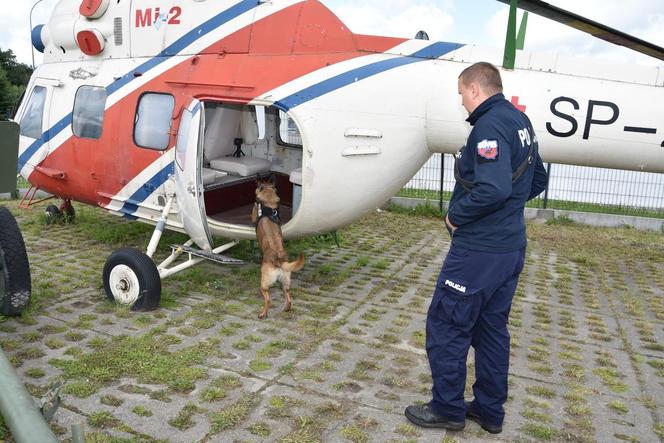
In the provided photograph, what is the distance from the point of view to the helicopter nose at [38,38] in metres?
6.95

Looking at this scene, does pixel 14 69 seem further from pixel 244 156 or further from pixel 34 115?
pixel 244 156

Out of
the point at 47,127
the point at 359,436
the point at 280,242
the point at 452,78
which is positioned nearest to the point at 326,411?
the point at 359,436

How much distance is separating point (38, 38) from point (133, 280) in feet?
13.1

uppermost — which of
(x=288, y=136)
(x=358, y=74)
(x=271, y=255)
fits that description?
(x=358, y=74)

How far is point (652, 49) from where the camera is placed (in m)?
4.77

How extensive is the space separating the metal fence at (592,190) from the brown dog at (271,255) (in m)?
6.20

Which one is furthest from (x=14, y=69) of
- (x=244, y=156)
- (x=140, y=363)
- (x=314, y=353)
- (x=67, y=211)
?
(x=314, y=353)

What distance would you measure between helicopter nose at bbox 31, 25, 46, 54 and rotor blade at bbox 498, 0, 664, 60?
18.9 feet

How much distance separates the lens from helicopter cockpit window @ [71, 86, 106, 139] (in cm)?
603

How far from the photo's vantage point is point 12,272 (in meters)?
4.72

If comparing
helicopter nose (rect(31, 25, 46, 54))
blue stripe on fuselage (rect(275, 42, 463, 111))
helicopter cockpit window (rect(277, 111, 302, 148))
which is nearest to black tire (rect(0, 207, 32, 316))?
blue stripe on fuselage (rect(275, 42, 463, 111))

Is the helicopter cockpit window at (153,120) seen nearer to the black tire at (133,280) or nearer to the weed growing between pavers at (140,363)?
the black tire at (133,280)

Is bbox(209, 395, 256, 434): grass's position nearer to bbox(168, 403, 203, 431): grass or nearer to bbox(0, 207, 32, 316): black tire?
bbox(168, 403, 203, 431): grass

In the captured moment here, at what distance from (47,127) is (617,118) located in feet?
20.8
